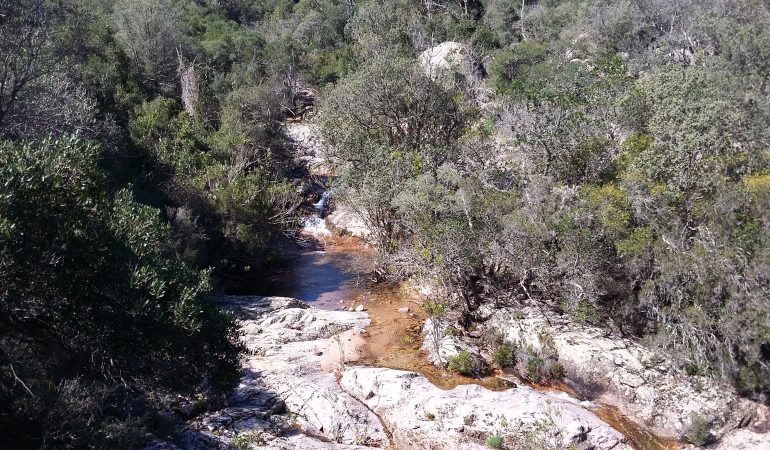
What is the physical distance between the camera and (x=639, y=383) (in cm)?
1412

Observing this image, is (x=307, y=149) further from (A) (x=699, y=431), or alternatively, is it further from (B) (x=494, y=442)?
(A) (x=699, y=431)

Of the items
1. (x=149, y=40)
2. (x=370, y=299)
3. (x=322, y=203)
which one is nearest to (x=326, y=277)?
(x=370, y=299)

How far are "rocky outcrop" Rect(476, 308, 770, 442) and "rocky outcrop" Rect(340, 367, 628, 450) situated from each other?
4.38 feet

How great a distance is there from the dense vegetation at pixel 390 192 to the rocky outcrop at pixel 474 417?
10.8 ft

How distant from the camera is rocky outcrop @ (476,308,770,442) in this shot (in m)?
13.1

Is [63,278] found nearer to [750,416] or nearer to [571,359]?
[571,359]

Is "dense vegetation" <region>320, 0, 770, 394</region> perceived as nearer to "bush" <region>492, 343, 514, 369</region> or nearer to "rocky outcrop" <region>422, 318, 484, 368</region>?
"rocky outcrop" <region>422, 318, 484, 368</region>

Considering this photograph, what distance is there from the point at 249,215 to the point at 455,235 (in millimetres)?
12287

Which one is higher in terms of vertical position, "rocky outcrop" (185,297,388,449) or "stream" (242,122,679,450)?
"rocky outcrop" (185,297,388,449)

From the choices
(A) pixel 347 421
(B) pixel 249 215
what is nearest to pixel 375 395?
(A) pixel 347 421

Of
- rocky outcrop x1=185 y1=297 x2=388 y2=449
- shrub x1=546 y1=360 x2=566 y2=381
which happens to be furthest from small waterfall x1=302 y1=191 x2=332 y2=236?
shrub x1=546 y1=360 x2=566 y2=381

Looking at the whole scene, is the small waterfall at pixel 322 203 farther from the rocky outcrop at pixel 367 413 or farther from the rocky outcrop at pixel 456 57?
the rocky outcrop at pixel 367 413

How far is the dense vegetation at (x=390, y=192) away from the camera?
31.9 feet

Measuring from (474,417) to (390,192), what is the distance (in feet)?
35.0
